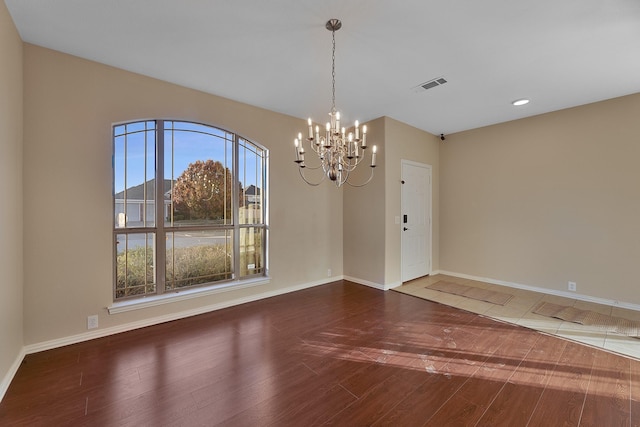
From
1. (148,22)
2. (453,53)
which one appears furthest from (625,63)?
(148,22)

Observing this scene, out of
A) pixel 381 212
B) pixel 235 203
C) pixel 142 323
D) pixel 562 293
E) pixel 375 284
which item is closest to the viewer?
pixel 142 323

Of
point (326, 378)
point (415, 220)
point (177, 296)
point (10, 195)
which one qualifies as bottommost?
point (326, 378)

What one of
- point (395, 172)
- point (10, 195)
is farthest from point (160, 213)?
point (395, 172)

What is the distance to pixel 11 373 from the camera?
2.09m

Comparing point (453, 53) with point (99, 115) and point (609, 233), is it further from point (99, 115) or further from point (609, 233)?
point (99, 115)

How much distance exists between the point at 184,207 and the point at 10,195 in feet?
4.92

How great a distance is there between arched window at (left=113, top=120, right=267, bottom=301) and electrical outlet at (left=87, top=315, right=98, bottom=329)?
→ 11.0 inches

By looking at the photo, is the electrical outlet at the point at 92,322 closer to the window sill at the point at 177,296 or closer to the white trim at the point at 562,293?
the window sill at the point at 177,296

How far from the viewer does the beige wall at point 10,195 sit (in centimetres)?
195

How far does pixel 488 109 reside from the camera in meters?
4.00

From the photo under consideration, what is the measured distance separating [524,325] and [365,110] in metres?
3.42

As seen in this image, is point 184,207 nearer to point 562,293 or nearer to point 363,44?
point 363,44

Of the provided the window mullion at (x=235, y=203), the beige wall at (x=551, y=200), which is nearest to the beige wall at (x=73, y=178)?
the window mullion at (x=235, y=203)

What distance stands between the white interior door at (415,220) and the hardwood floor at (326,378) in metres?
1.77
